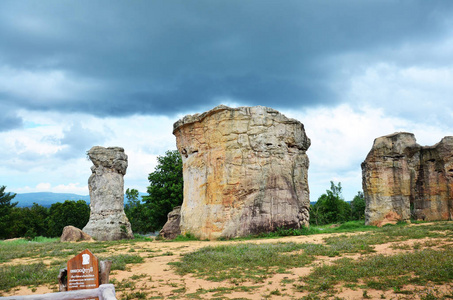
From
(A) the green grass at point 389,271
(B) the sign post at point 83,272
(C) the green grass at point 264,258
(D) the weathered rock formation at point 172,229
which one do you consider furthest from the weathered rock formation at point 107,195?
(B) the sign post at point 83,272

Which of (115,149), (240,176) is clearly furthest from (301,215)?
(115,149)

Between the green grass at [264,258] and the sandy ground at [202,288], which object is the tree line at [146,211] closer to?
the green grass at [264,258]

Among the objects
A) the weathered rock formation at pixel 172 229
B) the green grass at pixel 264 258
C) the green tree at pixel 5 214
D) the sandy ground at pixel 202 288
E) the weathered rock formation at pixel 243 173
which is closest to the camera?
the sandy ground at pixel 202 288

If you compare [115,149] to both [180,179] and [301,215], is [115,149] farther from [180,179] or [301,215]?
[301,215]

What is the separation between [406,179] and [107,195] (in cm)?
2087

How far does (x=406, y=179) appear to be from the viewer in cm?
2327

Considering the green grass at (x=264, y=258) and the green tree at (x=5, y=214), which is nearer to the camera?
the green grass at (x=264, y=258)

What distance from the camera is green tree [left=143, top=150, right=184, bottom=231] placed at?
3136 cm

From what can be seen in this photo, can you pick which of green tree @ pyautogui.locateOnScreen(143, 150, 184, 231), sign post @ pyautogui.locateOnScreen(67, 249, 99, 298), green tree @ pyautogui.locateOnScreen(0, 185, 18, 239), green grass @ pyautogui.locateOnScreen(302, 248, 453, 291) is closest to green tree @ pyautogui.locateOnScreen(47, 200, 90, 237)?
green tree @ pyautogui.locateOnScreen(0, 185, 18, 239)

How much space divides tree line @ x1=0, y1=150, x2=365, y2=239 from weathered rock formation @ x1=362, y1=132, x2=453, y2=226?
1629 centimetres

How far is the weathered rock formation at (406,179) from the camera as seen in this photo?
22703mm

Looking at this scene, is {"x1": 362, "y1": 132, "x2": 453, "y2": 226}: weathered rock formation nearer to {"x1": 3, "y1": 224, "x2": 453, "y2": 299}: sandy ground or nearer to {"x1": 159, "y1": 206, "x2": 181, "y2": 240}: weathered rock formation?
{"x1": 159, "y1": 206, "x2": 181, "y2": 240}: weathered rock formation

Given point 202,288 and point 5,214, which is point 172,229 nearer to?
point 202,288

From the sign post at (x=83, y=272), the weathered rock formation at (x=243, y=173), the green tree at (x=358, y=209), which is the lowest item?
the green tree at (x=358, y=209)
